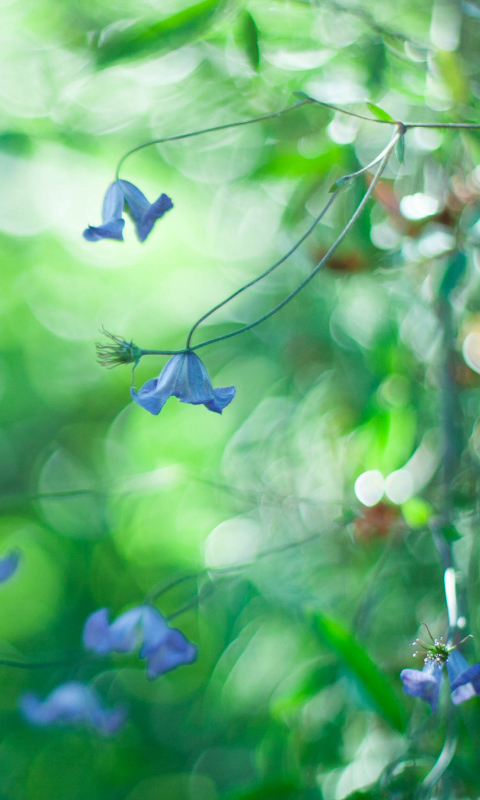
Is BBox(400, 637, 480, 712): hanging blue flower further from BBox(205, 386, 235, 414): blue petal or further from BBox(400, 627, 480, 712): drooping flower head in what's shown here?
BBox(205, 386, 235, 414): blue petal

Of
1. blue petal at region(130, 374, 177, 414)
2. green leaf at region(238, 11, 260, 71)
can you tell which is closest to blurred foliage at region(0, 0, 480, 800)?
green leaf at region(238, 11, 260, 71)

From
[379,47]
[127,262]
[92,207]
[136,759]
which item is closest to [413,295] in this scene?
[379,47]

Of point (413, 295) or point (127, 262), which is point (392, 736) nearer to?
point (413, 295)

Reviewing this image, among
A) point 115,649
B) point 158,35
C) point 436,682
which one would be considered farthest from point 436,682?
point 158,35

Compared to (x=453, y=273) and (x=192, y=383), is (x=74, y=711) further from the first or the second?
(x=453, y=273)

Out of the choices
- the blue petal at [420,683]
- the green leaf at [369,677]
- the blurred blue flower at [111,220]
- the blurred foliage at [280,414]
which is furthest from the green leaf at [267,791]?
the blurred blue flower at [111,220]
